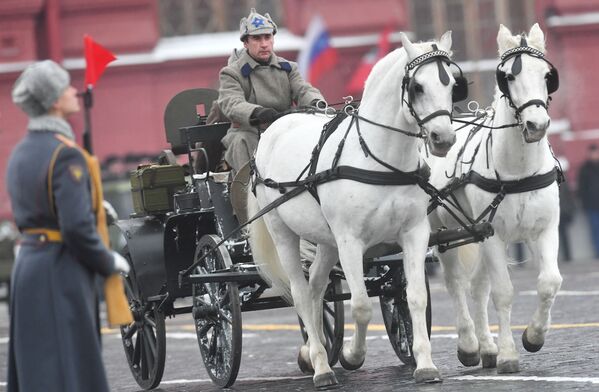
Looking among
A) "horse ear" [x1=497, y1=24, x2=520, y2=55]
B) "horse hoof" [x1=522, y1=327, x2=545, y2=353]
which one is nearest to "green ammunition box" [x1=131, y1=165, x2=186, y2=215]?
"horse ear" [x1=497, y1=24, x2=520, y2=55]

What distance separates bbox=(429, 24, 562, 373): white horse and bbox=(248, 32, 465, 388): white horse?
0.48 m

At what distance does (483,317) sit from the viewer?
33.4ft

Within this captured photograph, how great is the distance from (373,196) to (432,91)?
0.72 meters

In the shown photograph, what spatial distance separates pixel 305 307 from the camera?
33.1ft

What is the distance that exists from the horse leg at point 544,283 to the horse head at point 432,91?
1.08m

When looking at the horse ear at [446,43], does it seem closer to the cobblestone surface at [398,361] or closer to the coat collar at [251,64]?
the cobblestone surface at [398,361]

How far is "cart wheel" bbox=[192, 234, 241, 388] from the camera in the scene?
9.93 meters

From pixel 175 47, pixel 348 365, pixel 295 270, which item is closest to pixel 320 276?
pixel 295 270

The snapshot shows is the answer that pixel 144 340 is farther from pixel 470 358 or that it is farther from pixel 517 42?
pixel 517 42

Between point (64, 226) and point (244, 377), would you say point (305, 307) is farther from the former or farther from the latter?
point (64, 226)

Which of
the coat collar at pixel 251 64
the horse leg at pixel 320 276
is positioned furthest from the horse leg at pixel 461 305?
the coat collar at pixel 251 64

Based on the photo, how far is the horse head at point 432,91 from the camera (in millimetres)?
8750

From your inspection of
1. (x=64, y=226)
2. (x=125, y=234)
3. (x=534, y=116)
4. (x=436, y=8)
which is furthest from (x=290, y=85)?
(x=436, y=8)

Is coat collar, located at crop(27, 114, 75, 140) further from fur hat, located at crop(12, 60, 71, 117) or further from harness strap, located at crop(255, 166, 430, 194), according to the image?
harness strap, located at crop(255, 166, 430, 194)
